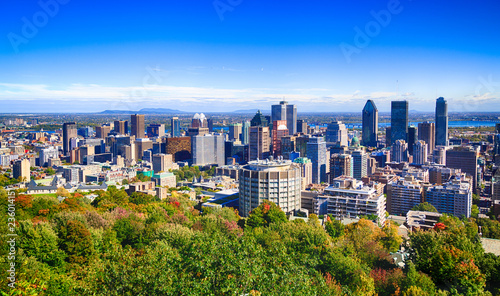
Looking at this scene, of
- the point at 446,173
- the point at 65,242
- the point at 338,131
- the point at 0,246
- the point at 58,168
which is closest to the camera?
the point at 0,246

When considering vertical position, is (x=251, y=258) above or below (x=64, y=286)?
above

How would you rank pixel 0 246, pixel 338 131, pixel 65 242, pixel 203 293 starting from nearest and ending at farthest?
pixel 203 293 < pixel 0 246 < pixel 65 242 < pixel 338 131

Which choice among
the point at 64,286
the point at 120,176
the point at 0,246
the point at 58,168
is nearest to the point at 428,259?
the point at 64,286

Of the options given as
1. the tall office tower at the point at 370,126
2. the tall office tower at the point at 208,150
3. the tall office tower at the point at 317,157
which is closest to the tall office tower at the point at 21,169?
the tall office tower at the point at 208,150

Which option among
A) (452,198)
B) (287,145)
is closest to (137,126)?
(287,145)

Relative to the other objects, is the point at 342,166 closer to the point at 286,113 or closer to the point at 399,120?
the point at 399,120

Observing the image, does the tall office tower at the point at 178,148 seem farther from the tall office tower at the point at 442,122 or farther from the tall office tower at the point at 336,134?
the tall office tower at the point at 442,122

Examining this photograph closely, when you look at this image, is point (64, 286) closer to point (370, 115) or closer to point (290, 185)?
point (290, 185)
